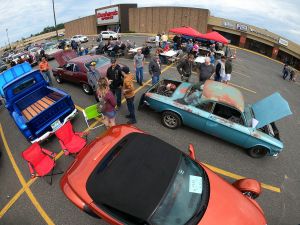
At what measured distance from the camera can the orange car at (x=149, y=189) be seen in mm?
3266

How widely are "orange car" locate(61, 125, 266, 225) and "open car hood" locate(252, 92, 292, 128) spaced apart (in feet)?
7.88

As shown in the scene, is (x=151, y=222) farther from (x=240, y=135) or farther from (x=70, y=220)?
(x=240, y=135)

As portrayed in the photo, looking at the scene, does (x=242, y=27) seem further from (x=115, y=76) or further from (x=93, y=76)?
(x=115, y=76)

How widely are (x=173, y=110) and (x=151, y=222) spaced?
412 centimetres

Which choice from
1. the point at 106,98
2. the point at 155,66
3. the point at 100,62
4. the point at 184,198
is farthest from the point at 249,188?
the point at 100,62

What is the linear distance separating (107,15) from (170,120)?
3820 cm

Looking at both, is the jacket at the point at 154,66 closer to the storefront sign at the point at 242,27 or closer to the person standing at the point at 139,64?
the person standing at the point at 139,64

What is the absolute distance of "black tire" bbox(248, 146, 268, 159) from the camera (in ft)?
19.8

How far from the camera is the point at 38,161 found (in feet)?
17.5

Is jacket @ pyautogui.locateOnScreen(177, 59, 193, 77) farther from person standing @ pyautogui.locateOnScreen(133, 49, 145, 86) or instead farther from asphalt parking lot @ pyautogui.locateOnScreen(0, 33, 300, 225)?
asphalt parking lot @ pyautogui.locateOnScreen(0, 33, 300, 225)

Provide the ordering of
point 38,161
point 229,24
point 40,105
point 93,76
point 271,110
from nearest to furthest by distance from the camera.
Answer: point 38,161 < point 271,110 < point 40,105 < point 93,76 < point 229,24

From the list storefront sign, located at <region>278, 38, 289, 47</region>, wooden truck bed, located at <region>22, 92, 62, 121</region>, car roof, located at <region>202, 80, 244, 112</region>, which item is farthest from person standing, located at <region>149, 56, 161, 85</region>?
storefront sign, located at <region>278, 38, 289, 47</region>

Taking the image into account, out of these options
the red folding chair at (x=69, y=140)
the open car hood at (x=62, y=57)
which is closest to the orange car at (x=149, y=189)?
the red folding chair at (x=69, y=140)

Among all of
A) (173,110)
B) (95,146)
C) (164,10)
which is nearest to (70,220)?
(95,146)
